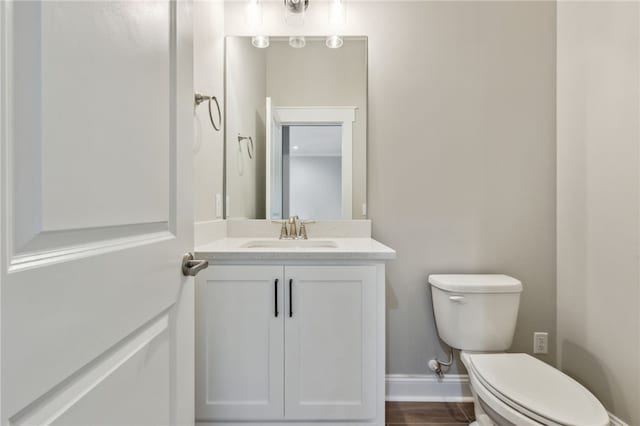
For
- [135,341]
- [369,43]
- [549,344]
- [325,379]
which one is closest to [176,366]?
[135,341]

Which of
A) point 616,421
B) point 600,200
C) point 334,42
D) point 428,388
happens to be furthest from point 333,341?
point 334,42

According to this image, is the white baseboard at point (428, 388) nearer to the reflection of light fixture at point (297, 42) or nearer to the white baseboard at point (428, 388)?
the white baseboard at point (428, 388)

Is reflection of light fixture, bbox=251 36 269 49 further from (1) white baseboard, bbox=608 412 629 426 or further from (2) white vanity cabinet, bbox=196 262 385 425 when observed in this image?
(1) white baseboard, bbox=608 412 629 426

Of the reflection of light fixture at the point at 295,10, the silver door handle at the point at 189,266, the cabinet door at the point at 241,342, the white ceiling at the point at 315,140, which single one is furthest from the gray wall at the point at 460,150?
the silver door handle at the point at 189,266

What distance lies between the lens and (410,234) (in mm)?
1823

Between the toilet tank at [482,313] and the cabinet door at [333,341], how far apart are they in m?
0.51

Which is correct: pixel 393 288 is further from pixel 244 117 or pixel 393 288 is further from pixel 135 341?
pixel 135 341

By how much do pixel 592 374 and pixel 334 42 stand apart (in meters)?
2.14

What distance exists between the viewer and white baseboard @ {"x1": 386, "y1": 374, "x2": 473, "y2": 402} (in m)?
1.77

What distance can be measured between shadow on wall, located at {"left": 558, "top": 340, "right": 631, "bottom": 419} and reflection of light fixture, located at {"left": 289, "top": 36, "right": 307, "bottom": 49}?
2.18 m

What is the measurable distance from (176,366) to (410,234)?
1.38 m

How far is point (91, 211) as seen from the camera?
1.66 feet

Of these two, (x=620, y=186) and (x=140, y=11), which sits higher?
(x=140, y=11)

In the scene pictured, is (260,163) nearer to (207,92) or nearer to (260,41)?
(207,92)
